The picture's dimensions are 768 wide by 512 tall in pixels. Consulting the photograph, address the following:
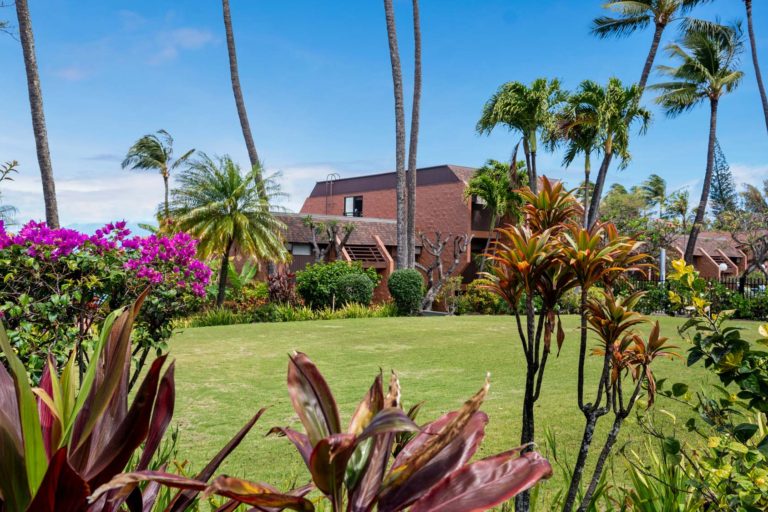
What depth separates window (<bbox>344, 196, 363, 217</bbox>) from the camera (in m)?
36.4

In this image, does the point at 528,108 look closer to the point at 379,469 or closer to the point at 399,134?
the point at 399,134

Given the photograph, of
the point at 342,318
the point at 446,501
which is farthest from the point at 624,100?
the point at 446,501

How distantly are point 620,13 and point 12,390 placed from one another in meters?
30.7

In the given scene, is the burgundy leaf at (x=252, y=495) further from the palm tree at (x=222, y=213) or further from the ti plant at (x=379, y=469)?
the palm tree at (x=222, y=213)

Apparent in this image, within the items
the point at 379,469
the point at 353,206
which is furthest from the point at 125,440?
the point at 353,206

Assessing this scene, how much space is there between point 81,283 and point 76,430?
168 inches

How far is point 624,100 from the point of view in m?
25.4

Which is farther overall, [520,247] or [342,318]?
[342,318]

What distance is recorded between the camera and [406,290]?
819 inches

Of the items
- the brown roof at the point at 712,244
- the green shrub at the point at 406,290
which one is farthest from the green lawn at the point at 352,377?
the brown roof at the point at 712,244

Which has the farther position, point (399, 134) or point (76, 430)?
point (399, 134)

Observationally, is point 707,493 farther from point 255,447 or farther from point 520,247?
point 255,447

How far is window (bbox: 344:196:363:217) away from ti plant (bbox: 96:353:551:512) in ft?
115

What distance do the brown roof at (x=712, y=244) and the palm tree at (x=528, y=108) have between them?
763 inches
